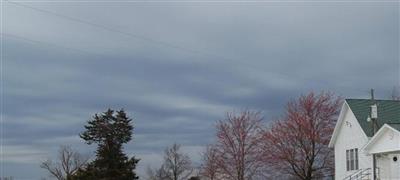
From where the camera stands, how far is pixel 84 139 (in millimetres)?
70500

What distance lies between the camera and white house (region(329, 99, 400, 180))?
4478 cm

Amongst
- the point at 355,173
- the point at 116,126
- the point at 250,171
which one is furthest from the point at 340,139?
the point at 116,126

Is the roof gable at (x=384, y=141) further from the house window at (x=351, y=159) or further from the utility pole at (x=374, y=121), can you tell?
the house window at (x=351, y=159)

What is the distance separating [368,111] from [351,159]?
4046 mm

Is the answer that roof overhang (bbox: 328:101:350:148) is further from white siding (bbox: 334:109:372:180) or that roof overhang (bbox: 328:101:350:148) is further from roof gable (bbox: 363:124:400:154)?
roof gable (bbox: 363:124:400:154)

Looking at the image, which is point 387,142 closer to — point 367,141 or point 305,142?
point 367,141

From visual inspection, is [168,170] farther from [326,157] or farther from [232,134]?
[326,157]

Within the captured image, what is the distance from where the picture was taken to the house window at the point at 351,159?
164 feet

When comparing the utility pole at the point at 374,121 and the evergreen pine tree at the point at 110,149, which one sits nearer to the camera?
the utility pole at the point at 374,121

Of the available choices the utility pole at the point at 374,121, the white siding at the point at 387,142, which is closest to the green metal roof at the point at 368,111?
the utility pole at the point at 374,121

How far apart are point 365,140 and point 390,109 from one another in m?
4.41

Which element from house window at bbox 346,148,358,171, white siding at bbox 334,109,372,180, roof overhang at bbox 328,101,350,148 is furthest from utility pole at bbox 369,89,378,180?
roof overhang at bbox 328,101,350,148

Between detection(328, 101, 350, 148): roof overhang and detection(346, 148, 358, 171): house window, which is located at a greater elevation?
detection(328, 101, 350, 148): roof overhang

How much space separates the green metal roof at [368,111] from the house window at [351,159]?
90.8 inches
